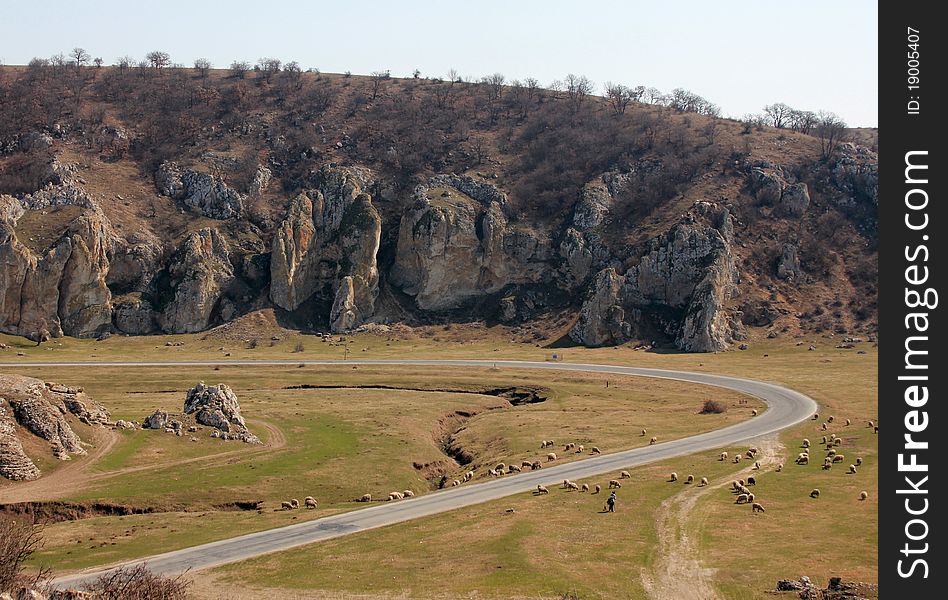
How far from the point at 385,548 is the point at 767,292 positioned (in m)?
138

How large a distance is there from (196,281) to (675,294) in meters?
105

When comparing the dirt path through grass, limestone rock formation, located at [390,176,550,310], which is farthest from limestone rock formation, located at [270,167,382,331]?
the dirt path through grass

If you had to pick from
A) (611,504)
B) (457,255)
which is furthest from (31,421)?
(457,255)

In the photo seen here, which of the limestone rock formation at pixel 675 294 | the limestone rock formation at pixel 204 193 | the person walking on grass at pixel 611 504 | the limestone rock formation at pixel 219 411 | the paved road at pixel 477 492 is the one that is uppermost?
the limestone rock formation at pixel 204 193

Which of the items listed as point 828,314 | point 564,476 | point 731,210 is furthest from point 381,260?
point 564,476

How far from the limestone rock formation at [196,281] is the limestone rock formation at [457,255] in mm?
40793

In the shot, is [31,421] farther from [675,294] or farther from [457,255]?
[675,294]

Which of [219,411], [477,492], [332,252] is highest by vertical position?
[332,252]

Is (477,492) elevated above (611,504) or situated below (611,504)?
below

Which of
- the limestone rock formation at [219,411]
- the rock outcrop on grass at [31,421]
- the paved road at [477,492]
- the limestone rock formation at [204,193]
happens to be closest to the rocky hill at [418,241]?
the limestone rock formation at [204,193]

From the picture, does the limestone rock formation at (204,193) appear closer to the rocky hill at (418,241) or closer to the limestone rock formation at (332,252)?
the rocky hill at (418,241)

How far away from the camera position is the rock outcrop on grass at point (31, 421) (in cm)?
6456

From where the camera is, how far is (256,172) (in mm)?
192125

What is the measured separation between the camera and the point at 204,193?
602 feet
